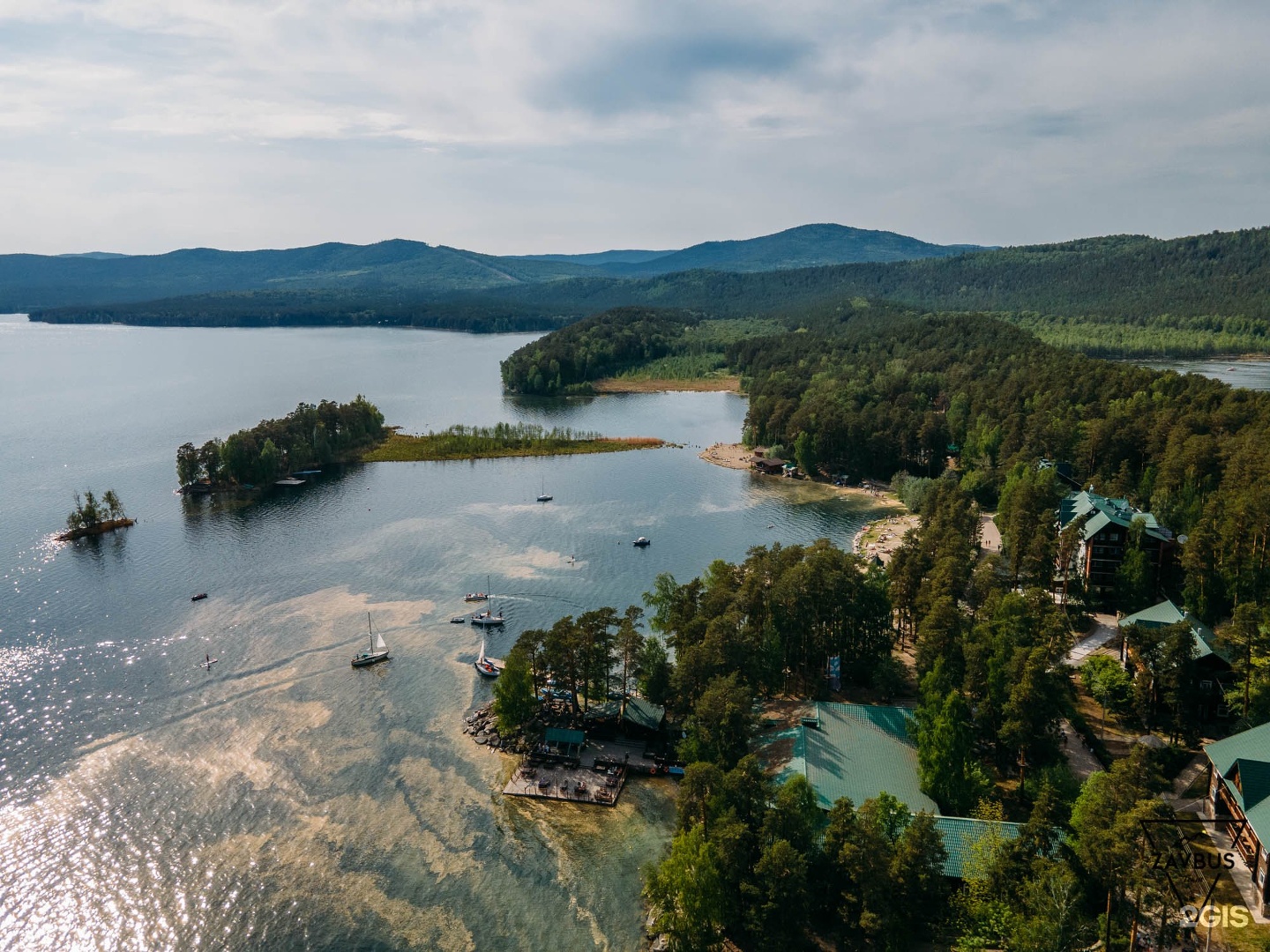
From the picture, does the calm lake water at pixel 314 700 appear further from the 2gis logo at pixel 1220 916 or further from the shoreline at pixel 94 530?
the 2gis logo at pixel 1220 916

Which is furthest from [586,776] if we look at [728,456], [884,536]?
[728,456]

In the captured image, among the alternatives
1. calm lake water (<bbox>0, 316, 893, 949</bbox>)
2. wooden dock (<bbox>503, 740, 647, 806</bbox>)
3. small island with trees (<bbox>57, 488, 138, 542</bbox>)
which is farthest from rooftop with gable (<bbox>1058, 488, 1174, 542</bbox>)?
small island with trees (<bbox>57, 488, 138, 542</bbox>)

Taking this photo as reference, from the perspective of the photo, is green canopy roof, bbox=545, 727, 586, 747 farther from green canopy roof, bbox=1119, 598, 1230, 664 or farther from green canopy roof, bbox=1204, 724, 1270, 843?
green canopy roof, bbox=1119, 598, 1230, 664

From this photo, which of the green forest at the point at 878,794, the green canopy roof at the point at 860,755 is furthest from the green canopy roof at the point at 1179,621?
the green canopy roof at the point at 860,755

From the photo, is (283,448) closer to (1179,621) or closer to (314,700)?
(314,700)

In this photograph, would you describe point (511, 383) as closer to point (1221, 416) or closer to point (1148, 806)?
point (1221, 416)

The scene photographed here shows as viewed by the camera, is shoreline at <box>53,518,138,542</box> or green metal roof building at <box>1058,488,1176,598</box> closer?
green metal roof building at <box>1058,488,1176,598</box>
